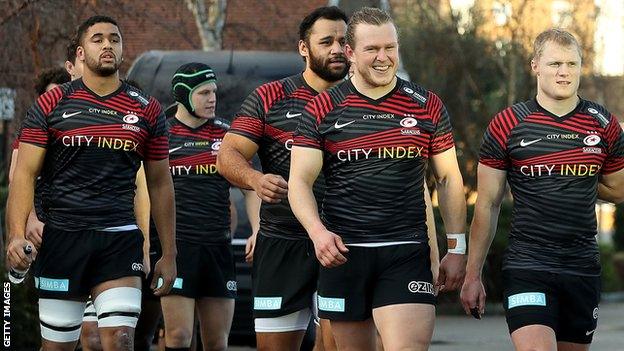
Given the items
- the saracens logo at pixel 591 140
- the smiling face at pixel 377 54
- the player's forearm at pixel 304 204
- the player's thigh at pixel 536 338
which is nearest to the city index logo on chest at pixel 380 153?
the player's forearm at pixel 304 204

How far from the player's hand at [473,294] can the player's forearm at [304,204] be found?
1046mm

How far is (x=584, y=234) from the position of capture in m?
9.16

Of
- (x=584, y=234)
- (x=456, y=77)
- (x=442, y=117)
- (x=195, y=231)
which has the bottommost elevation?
(x=456, y=77)

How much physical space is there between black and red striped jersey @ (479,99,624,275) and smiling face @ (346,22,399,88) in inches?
31.0

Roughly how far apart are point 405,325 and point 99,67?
255cm

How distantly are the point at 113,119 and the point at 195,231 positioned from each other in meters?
2.31

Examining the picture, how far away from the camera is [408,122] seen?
884 centimetres

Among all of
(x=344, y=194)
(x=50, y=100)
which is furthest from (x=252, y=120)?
(x=344, y=194)

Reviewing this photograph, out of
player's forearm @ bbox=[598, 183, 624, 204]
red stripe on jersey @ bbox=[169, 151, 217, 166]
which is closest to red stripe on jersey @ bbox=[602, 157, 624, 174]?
player's forearm @ bbox=[598, 183, 624, 204]

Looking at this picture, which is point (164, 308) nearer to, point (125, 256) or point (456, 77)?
point (125, 256)

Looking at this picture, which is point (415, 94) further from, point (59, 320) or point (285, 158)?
point (59, 320)

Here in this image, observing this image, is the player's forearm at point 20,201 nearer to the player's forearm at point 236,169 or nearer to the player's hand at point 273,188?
the player's forearm at point 236,169

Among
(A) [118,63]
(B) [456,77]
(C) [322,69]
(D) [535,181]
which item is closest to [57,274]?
(A) [118,63]

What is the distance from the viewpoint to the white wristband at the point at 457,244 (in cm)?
891
